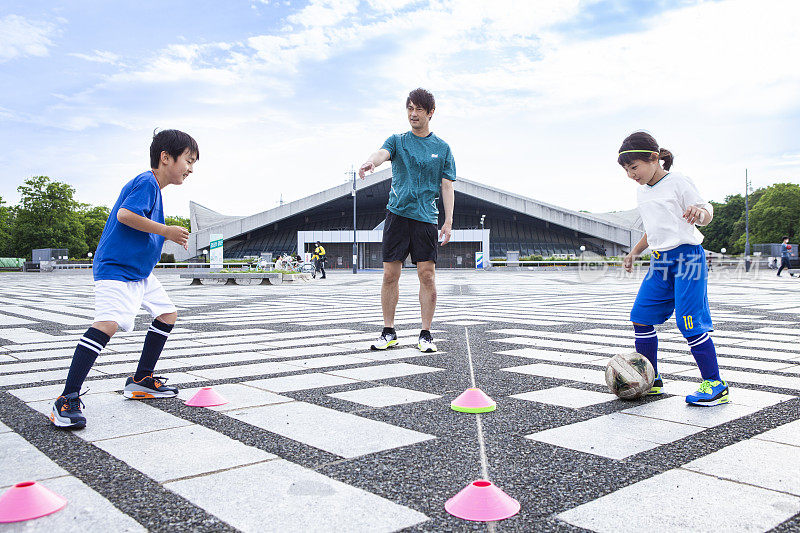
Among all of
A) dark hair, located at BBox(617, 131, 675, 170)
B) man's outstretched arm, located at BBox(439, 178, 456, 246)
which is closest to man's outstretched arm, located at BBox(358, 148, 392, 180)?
man's outstretched arm, located at BBox(439, 178, 456, 246)

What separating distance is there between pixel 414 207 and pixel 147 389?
8.57 ft

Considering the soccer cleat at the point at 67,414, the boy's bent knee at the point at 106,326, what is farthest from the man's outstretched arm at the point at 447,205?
the soccer cleat at the point at 67,414

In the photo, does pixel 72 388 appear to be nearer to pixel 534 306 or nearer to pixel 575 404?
pixel 575 404

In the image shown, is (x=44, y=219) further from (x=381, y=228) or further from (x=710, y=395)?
(x=710, y=395)

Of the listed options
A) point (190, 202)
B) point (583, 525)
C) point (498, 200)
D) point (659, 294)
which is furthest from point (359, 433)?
point (190, 202)

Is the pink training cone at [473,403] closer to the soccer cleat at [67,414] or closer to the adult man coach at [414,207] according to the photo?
the soccer cleat at [67,414]

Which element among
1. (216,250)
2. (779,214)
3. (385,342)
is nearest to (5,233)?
(216,250)

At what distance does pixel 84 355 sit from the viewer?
2.83m

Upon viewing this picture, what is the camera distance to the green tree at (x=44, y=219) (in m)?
55.0

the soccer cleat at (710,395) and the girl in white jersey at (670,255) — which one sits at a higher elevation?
the girl in white jersey at (670,255)

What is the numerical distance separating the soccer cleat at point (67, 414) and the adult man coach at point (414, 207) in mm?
2662

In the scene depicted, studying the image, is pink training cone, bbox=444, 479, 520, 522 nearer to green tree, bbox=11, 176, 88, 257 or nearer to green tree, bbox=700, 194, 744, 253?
green tree, bbox=11, 176, 88, 257

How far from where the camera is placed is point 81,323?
7492 millimetres

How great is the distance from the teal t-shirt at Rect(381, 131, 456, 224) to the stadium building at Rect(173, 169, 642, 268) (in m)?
44.3
